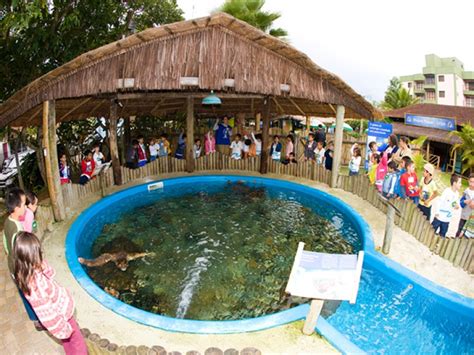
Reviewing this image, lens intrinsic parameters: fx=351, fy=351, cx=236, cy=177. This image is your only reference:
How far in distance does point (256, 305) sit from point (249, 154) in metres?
7.91

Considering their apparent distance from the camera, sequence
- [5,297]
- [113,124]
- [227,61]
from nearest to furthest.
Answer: [5,297] → [227,61] → [113,124]

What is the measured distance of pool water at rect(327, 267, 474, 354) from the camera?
471 centimetres

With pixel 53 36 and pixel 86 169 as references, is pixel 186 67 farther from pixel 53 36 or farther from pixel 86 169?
pixel 53 36

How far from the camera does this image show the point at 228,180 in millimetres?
11906

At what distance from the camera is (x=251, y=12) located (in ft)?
58.0

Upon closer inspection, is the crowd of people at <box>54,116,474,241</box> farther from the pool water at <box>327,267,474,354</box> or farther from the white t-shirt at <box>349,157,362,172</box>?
the pool water at <box>327,267,474,354</box>

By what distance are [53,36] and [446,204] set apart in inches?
406

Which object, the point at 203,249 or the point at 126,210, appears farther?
the point at 126,210

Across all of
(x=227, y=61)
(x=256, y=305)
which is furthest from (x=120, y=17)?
(x=256, y=305)

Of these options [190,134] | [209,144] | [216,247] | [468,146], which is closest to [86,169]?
[190,134]

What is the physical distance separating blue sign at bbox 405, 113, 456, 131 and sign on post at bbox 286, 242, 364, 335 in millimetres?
20232

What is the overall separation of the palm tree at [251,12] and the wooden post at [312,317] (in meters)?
15.8

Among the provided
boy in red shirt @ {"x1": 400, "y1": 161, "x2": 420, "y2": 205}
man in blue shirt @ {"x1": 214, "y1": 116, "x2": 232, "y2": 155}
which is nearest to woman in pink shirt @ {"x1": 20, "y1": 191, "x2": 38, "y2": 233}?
boy in red shirt @ {"x1": 400, "y1": 161, "x2": 420, "y2": 205}

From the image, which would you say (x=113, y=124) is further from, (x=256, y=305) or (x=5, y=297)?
(x=256, y=305)
